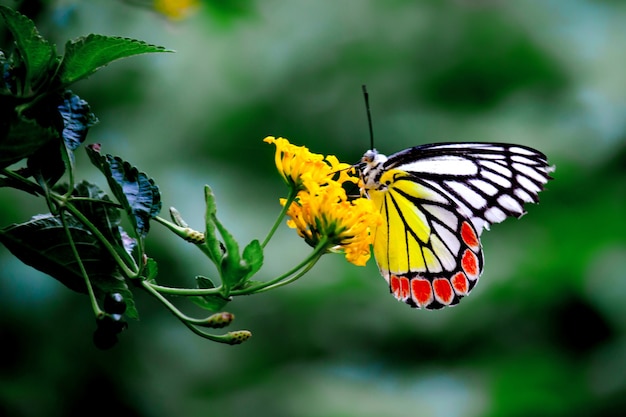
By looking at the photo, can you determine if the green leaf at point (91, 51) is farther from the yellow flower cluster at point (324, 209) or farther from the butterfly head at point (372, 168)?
the butterfly head at point (372, 168)

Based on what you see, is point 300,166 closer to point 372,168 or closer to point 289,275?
point 289,275

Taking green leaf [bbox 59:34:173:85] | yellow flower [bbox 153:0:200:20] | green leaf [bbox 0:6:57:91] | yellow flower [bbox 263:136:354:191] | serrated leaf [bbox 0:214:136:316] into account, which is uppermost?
yellow flower [bbox 153:0:200:20]

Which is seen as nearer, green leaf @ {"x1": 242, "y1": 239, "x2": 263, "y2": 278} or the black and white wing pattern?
green leaf @ {"x1": 242, "y1": 239, "x2": 263, "y2": 278}

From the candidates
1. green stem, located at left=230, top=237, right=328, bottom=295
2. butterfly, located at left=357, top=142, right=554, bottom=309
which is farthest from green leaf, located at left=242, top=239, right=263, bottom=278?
butterfly, located at left=357, top=142, right=554, bottom=309

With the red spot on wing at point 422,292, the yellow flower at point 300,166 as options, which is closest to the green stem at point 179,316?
the yellow flower at point 300,166

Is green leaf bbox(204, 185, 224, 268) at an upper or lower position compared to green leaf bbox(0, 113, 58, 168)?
upper

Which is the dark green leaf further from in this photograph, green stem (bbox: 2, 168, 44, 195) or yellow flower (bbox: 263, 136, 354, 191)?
yellow flower (bbox: 263, 136, 354, 191)

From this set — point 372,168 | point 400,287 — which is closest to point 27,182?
point 372,168
